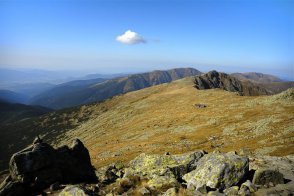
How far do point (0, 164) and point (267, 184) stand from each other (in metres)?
107

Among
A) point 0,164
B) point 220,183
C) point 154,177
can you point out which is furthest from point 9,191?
point 0,164

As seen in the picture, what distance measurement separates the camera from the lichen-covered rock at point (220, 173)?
20.8 metres

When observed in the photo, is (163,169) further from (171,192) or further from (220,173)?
(220,173)

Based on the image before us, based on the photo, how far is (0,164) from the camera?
103500 mm

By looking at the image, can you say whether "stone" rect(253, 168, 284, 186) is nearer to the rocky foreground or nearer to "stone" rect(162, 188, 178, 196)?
the rocky foreground

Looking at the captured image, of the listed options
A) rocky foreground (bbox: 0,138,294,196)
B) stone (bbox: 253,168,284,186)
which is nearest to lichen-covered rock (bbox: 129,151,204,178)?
rocky foreground (bbox: 0,138,294,196)

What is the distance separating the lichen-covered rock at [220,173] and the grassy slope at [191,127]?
25.9 m

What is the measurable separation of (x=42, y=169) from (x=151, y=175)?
10.2 metres

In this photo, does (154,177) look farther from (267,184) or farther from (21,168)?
(21,168)

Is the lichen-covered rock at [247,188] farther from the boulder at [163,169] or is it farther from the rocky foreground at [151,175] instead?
the boulder at [163,169]

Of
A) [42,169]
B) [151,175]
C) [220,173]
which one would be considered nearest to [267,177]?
[220,173]

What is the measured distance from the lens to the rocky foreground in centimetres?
2061

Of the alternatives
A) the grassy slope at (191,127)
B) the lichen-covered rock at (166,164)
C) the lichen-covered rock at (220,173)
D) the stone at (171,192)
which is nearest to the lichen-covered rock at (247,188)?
the lichen-covered rock at (220,173)

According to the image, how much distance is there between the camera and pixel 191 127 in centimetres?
7744
